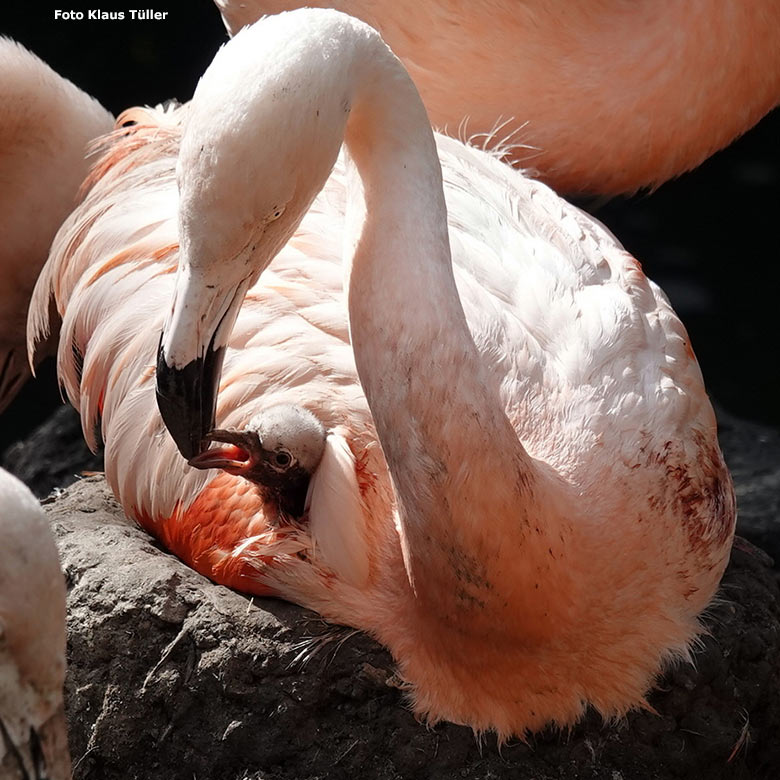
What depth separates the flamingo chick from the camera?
1789 millimetres

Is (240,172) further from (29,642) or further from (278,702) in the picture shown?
(278,702)

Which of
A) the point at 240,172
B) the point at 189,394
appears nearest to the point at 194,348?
the point at 189,394

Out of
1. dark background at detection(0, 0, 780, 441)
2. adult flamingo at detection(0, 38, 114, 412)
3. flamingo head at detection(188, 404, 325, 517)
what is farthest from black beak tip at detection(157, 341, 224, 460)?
dark background at detection(0, 0, 780, 441)

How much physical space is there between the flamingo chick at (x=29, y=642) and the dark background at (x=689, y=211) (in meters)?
3.15

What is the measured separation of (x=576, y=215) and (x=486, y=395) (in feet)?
2.94

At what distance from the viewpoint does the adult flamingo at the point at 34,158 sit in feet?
11.6

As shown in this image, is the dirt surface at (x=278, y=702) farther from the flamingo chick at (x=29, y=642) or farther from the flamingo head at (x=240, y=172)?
the flamingo chick at (x=29, y=642)

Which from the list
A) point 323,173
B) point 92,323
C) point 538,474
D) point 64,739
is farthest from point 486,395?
point 92,323

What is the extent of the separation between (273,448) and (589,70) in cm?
146

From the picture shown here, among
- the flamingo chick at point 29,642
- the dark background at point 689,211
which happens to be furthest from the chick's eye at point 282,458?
the dark background at point 689,211

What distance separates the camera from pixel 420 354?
231cm

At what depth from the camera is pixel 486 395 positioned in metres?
2.37

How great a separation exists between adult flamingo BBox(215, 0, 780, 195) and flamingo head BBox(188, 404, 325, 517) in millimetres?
1171

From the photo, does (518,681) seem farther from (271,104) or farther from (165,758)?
(271,104)
